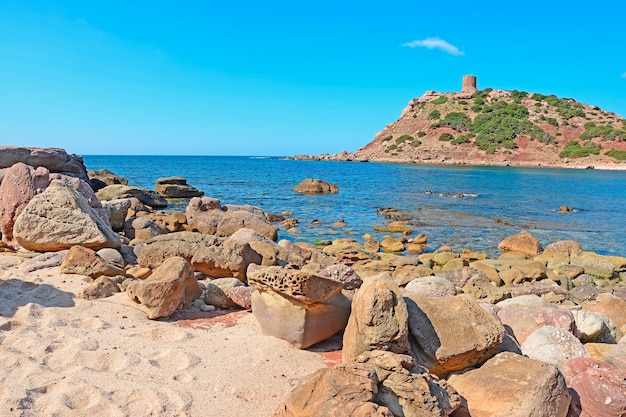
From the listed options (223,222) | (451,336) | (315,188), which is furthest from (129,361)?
(315,188)

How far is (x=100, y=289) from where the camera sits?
6363 millimetres

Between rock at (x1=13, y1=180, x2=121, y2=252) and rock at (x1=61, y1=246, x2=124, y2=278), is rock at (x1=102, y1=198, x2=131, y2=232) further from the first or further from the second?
rock at (x1=61, y1=246, x2=124, y2=278)

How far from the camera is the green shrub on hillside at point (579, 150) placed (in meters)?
74.1

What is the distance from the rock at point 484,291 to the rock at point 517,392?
4845 mm

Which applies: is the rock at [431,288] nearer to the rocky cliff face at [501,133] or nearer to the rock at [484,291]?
the rock at [484,291]

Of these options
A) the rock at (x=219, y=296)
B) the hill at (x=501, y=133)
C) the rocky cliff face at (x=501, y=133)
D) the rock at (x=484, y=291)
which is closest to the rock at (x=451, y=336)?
the rock at (x=219, y=296)

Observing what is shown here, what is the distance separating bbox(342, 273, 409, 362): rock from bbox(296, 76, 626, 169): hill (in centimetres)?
7766

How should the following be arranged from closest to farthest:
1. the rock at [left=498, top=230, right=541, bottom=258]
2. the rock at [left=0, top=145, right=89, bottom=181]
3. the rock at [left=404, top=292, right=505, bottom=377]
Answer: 1. the rock at [left=404, top=292, right=505, bottom=377]
2. the rock at [left=498, top=230, right=541, bottom=258]
3. the rock at [left=0, top=145, right=89, bottom=181]

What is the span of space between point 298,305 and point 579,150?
82575 mm

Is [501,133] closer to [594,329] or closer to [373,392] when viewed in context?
[594,329]

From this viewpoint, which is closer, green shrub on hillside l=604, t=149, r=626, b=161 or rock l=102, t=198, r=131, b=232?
rock l=102, t=198, r=131, b=232

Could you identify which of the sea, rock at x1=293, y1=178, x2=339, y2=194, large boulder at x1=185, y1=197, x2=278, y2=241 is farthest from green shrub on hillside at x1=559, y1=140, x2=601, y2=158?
large boulder at x1=185, y1=197, x2=278, y2=241

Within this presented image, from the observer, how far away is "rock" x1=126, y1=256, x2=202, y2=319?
5.88m

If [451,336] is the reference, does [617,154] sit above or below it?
above
